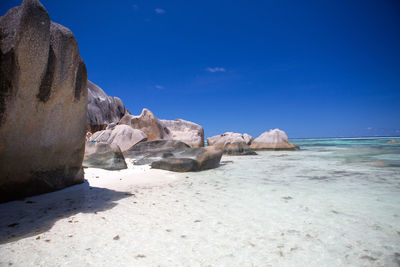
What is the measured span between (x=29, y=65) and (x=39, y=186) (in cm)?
163

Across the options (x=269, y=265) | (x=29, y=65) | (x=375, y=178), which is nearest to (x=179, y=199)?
(x=269, y=265)

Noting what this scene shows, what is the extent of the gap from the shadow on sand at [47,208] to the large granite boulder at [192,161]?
89.4 inches

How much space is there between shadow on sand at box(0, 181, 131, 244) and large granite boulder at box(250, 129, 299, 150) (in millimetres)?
14149

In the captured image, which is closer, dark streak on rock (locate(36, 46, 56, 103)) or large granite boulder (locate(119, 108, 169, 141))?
dark streak on rock (locate(36, 46, 56, 103))

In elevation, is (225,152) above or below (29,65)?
below

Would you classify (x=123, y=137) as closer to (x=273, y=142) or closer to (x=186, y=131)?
(x=186, y=131)

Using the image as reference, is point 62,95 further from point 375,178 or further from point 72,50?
point 375,178

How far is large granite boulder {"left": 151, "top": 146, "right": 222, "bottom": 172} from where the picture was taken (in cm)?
561

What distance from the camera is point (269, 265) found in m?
1.48

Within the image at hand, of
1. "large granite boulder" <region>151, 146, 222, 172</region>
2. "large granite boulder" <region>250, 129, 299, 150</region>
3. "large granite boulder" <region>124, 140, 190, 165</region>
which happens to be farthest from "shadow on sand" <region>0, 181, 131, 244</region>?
"large granite boulder" <region>250, 129, 299, 150</region>

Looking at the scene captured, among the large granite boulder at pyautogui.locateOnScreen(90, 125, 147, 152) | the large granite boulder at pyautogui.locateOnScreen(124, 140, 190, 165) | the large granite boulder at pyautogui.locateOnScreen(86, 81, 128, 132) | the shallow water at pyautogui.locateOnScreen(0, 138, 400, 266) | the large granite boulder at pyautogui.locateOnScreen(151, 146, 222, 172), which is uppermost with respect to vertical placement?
the large granite boulder at pyautogui.locateOnScreen(86, 81, 128, 132)

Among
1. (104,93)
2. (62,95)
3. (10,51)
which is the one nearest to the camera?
(10,51)

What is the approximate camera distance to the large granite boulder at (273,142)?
15889 mm

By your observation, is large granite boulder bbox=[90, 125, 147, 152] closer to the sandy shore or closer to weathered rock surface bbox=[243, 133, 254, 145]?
the sandy shore
